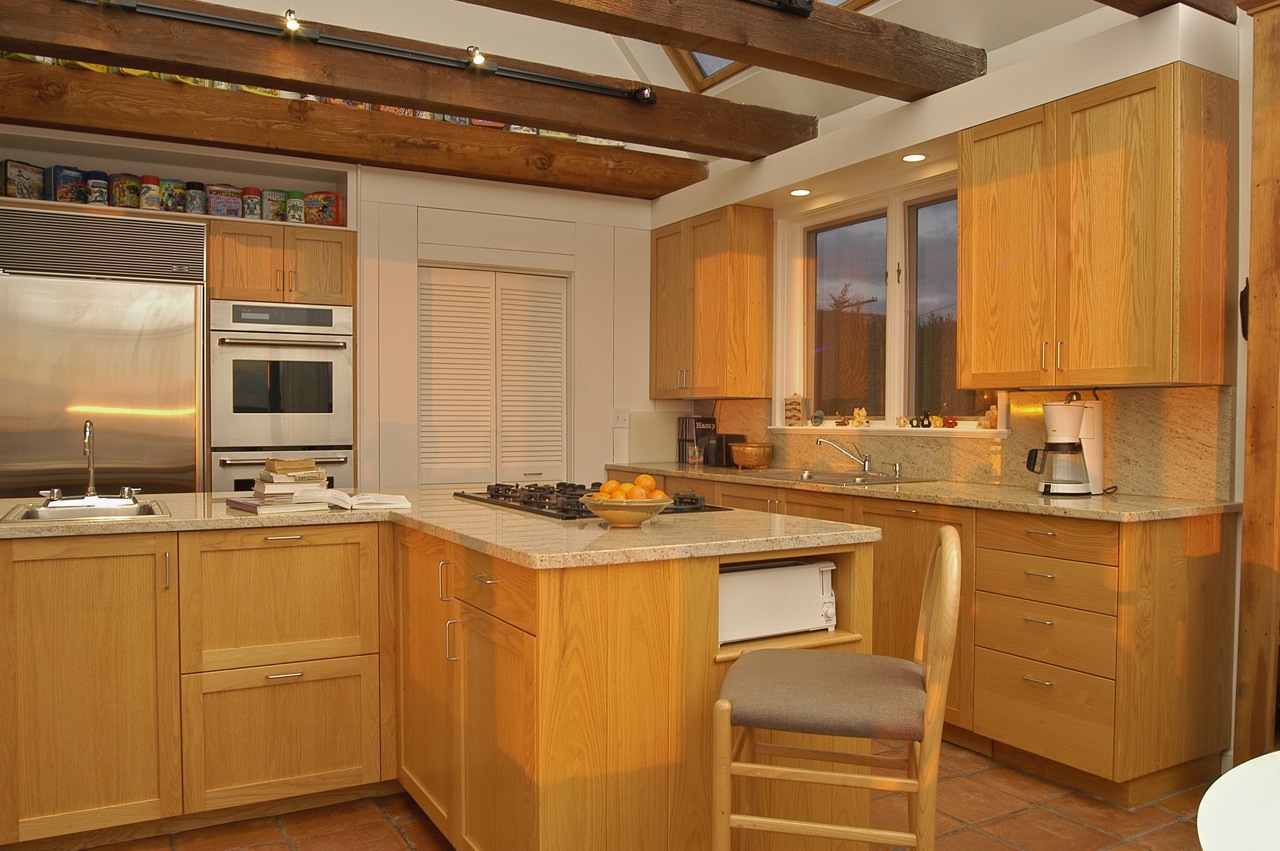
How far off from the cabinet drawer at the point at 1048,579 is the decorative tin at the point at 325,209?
11.9ft

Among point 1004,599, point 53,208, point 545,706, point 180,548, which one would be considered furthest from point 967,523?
point 53,208

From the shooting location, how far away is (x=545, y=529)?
2.38 m

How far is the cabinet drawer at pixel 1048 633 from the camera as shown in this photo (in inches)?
115

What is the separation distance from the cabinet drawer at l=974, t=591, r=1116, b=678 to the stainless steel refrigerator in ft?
11.8

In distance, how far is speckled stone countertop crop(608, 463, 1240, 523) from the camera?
9.55 feet

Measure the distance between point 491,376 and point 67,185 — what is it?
Answer: 2.28 metres

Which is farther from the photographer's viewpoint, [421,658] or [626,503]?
[421,658]

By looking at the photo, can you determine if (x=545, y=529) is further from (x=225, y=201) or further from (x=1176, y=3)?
(x=225, y=201)

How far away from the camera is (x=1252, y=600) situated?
2.85 metres

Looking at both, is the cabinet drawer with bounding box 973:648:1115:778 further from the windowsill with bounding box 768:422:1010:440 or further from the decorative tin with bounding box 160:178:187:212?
the decorative tin with bounding box 160:178:187:212

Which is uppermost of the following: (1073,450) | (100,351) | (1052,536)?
(100,351)

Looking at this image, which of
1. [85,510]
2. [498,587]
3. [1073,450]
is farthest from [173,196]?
[1073,450]

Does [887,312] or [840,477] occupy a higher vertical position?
[887,312]

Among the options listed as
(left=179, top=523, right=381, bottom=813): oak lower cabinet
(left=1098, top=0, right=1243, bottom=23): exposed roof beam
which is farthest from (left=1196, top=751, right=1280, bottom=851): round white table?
(left=1098, top=0, right=1243, bottom=23): exposed roof beam
